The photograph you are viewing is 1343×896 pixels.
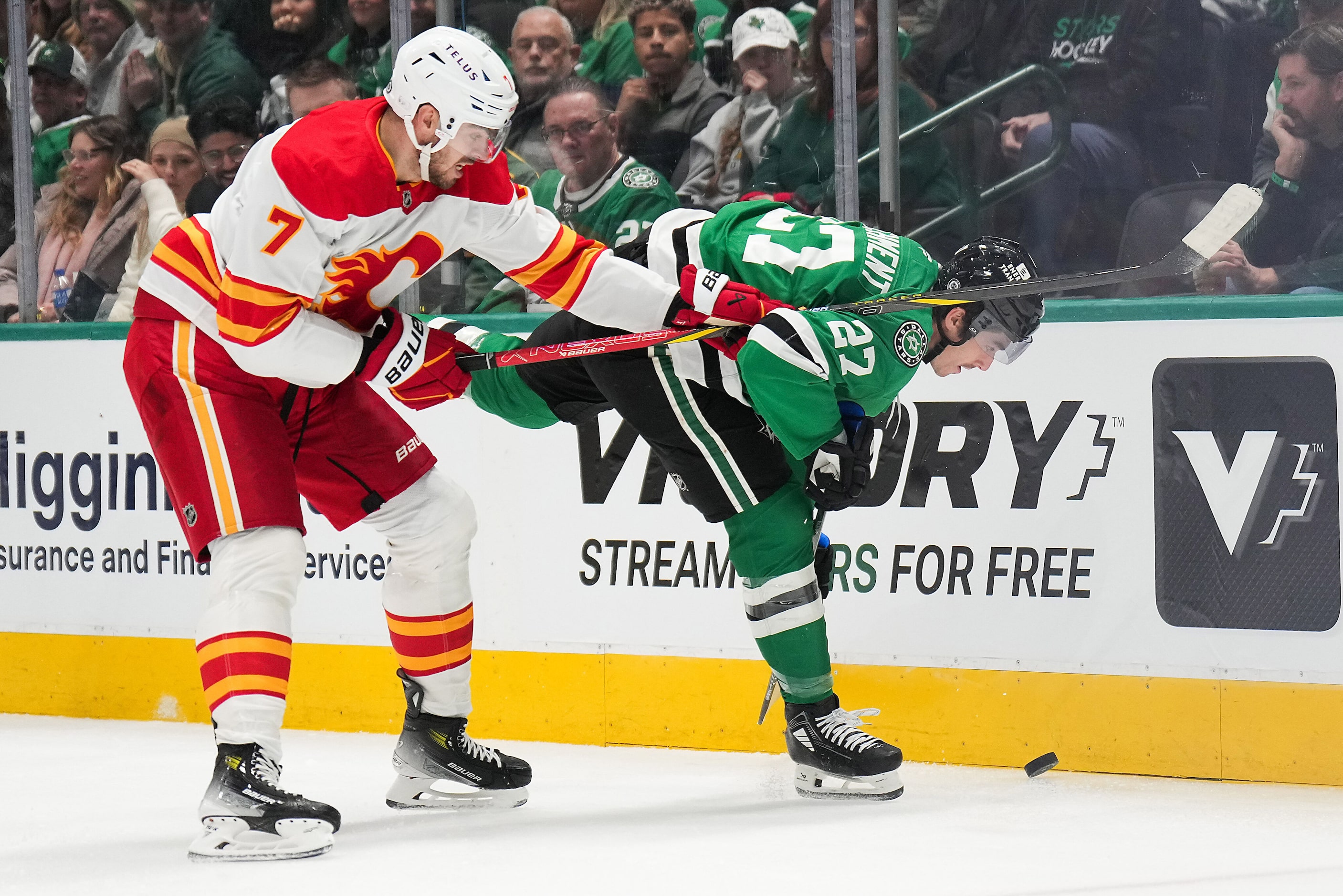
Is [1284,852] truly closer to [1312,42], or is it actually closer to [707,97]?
[1312,42]

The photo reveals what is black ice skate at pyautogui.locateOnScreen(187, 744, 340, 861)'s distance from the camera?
2535 mm

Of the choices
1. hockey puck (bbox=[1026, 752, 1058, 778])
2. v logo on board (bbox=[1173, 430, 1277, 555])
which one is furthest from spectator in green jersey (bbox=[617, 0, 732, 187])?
hockey puck (bbox=[1026, 752, 1058, 778])

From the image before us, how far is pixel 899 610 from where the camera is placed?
11.0 ft

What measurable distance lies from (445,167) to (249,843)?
1.20 metres

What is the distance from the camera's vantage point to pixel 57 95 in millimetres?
4367

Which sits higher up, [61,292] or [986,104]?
[986,104]

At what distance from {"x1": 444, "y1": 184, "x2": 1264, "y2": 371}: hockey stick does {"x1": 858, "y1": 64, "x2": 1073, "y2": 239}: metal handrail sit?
435 millimetres

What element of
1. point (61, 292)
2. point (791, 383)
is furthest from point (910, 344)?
point (61, 292)

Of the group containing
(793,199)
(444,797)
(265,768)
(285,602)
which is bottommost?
(444,797)

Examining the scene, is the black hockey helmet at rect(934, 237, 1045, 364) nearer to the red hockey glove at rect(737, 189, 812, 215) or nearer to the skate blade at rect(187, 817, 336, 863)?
the red hockey glove at rect(737, 189, 812, 215)

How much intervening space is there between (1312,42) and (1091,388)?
0.82 metres

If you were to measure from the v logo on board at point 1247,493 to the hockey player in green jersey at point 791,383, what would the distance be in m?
0.38

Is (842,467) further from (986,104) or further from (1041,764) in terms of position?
(986,104)

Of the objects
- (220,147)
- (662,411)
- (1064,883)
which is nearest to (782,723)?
(662,411)
